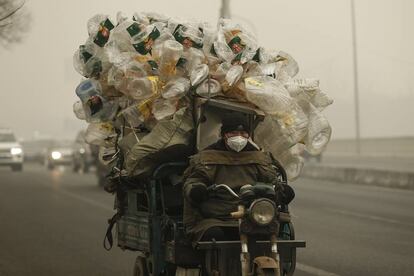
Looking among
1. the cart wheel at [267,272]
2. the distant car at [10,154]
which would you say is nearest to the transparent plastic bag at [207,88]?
Answer: the cart wheel at [267,272]

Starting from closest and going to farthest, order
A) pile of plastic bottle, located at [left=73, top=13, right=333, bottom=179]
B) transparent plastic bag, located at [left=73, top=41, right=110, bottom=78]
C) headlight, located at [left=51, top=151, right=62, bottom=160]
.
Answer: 1. pile of plastic bottle, located at [left=73, top=13, right=333, bottom=179]
2. transparent plastic bag, located at [left=73, top=41, right=110, bottom=78]
3. headlight, located at [left=51, top=151, right=62, bottom=160]

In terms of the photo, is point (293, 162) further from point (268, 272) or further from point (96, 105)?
point (268, 272)

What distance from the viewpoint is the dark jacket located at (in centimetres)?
780

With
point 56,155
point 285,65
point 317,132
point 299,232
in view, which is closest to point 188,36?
point 285,65

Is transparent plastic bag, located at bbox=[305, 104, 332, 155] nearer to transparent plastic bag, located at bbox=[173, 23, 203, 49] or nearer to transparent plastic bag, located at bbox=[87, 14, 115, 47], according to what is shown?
transparent plastic bag, located at bbox=[173, 23, 203, 49]

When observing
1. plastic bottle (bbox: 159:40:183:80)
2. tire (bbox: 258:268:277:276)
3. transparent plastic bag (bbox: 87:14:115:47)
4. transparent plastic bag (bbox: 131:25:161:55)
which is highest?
transparent plastic bag (bbox: 87:14:115:47)

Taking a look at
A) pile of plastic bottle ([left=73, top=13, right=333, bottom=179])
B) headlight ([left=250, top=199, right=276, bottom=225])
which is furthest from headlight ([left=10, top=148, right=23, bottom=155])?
headlight ([left=250, top=199, right=276, bottom=225])

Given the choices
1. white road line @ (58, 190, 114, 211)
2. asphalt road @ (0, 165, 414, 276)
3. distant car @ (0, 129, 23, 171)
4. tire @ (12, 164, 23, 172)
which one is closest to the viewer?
asphalt road @ (0, 165, 414, 276)

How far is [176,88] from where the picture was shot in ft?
28.1

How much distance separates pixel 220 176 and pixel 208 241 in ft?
1.81

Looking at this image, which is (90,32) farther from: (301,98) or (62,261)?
(62,261)

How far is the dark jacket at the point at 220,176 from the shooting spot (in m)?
7.80

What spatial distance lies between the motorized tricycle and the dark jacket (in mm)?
93

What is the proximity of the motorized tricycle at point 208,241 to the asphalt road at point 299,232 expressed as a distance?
96.5 inches
